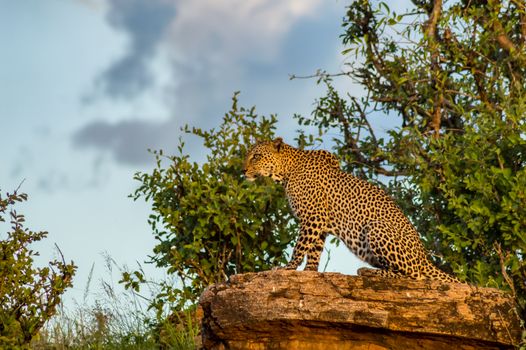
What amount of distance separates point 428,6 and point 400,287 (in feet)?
26.6

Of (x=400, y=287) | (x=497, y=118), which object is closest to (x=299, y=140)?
(x=497, y=118)

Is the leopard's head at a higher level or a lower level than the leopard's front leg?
higher

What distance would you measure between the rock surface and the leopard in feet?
2.17

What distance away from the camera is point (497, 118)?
40.2ft

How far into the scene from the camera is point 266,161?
11891 millimetres

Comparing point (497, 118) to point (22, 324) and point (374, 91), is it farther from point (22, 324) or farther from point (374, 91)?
point (22, 324)

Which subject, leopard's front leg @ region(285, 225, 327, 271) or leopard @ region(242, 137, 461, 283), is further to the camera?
leopard's front leg @ region(285, 225, 327, 271)

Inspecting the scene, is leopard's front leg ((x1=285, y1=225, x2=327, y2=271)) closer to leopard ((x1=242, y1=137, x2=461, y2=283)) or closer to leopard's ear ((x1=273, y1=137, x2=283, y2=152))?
leopard ((x1=242, y1=137, x2=461, y2=283))

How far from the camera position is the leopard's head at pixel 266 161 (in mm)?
11836

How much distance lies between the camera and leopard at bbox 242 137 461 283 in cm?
1006

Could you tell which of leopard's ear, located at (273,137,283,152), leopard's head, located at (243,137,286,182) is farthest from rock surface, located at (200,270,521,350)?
leopard's ear, located at (273,137,283,152)

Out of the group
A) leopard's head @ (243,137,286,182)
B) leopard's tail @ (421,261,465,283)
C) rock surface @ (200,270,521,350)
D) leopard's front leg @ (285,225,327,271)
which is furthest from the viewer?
leopard's head @ (243,137,286,182)

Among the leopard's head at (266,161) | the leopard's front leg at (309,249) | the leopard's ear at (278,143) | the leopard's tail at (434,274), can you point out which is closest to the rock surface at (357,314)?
the leopard's tail at (434,274)

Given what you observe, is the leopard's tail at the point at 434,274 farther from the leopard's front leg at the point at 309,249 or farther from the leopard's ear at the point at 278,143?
the leopard's ear at the point at 278,143
